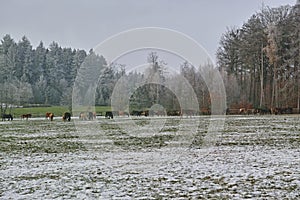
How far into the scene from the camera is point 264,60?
182 feet

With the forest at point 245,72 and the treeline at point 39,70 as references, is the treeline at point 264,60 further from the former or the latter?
the treeline at point 39,70

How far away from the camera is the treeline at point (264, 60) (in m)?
50.4

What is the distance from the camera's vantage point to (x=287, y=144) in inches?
587

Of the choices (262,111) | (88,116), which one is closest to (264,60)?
(262,111)

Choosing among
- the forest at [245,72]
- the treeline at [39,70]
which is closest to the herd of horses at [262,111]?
the forest at [245,72]

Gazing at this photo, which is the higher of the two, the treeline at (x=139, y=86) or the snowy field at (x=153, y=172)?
the treeline at (x=139, y=86)

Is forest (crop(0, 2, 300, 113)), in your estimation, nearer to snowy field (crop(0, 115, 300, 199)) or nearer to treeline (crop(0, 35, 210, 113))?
treeline (crop(0, 35, 210, 113))

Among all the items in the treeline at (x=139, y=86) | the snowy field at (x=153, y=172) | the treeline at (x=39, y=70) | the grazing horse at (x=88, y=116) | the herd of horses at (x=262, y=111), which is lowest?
the snowy field at (x=153, y=172)

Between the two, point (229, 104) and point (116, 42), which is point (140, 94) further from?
point (116, 42)

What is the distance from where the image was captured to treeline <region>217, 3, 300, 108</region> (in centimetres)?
5041

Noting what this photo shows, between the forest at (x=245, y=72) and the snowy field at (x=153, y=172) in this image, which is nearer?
the snowy field at (x=153, y=172)

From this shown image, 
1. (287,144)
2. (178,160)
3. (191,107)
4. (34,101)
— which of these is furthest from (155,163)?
(34,101)

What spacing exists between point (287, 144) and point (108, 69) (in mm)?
32713

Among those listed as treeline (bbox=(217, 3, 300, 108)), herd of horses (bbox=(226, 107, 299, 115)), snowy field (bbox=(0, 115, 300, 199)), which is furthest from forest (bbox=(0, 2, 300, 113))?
snowy field (bbox=(0, 115, 300, 199))
